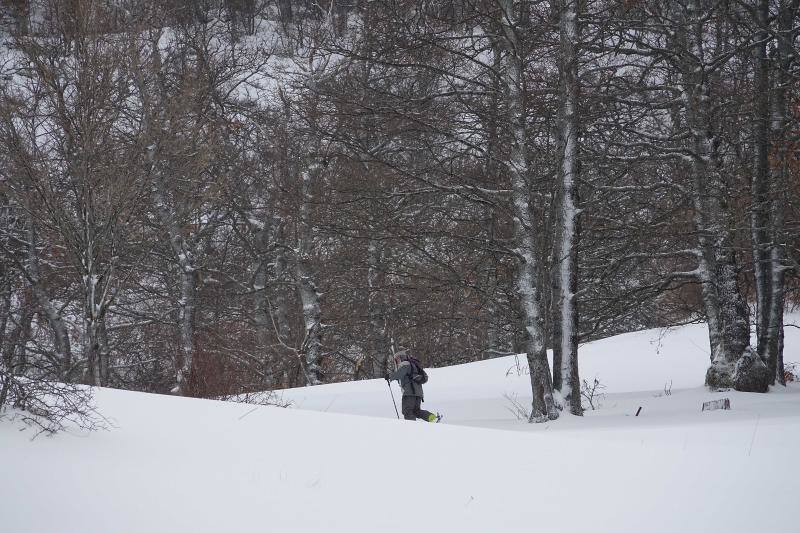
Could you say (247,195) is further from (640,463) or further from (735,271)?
(640,463)

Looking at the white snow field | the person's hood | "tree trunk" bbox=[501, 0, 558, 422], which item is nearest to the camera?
the white snow field

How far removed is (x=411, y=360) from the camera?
11.1 m

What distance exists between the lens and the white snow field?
399 centimetres

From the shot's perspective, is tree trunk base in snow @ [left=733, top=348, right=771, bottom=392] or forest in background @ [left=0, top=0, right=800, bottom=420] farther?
tree trunk base in snow @ [left=733, top=348, right=771, bottom=392]

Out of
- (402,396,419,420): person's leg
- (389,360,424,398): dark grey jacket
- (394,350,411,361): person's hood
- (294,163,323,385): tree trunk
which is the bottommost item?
(402,396,419,420): person's leg

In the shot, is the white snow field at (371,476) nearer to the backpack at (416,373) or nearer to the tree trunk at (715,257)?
the backpack at (416,373)

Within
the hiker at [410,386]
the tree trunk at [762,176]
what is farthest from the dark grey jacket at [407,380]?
the tree trunk at [762,176]

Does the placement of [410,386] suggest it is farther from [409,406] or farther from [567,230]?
[567,230]

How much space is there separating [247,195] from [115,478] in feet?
63.5

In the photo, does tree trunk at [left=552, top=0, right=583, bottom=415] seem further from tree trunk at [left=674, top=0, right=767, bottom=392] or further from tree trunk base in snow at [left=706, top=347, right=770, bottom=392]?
tree trunk base in snow at [left=706, top=347, right=770, bottom=392]

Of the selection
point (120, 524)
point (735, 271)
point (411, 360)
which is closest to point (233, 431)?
point (120, 524)

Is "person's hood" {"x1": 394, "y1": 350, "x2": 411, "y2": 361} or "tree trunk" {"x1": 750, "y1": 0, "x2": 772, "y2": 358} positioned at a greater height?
"tree trunk" {"x1": 750, "y1": 0, "x2": 772, "y2": 358}

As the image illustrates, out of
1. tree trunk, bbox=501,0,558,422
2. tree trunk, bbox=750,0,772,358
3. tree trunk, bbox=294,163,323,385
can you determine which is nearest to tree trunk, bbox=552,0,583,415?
tree trunk, bbox=501,0,558,422

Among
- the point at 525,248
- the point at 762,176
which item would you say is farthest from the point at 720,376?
the point at 525,248
